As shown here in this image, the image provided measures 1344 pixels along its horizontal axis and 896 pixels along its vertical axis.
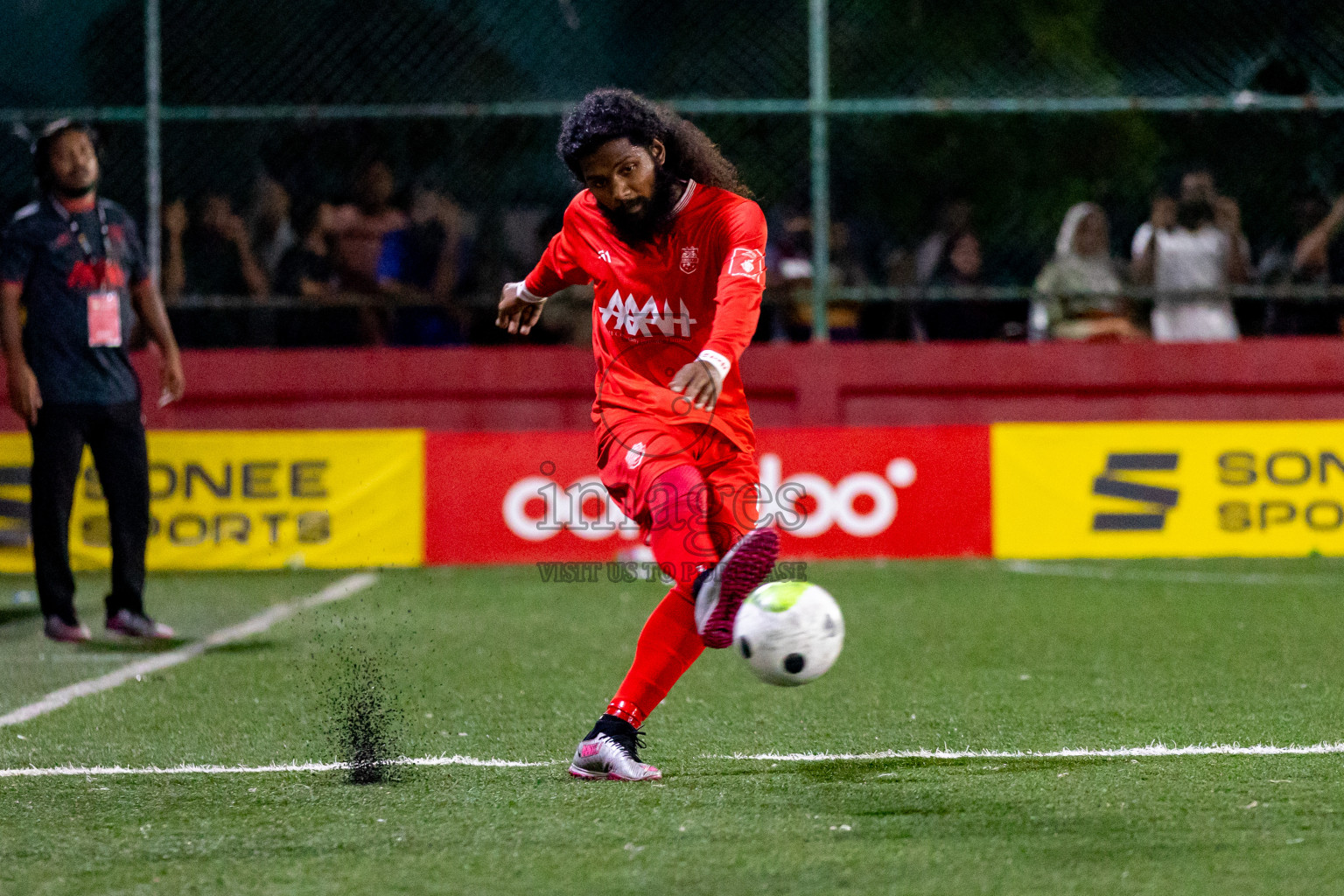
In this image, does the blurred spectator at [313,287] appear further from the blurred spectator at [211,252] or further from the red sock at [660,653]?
the red sock at [660,653]

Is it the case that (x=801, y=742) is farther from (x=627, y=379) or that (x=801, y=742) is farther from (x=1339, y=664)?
(x=1339, y=664)

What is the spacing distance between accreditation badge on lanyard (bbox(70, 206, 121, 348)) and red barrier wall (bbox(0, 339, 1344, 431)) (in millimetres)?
3891

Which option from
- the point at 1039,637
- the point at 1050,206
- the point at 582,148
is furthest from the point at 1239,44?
the point at 582,148

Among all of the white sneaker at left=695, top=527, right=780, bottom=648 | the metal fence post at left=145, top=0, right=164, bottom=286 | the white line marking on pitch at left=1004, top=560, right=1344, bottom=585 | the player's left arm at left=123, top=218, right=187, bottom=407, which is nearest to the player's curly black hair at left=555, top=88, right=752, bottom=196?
the white sneaker at left=695, top=527, right=780, bottom=648

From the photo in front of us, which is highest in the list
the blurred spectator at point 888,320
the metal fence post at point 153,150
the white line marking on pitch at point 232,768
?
the metal fence post at point 153,150

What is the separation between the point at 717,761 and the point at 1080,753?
107cm

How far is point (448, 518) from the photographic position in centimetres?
1077

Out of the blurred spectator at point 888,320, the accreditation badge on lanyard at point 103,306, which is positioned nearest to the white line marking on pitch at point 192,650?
the accreditation badge on lanyard at point 103,306

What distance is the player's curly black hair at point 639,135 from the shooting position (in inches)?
175

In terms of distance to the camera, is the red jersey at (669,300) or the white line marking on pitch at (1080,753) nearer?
the red jersey at (669,300)

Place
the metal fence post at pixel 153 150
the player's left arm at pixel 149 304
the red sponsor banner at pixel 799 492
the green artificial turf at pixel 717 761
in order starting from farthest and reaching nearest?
the metal fence post at pixel 153 150 → the red sponsor banner at pixel 799 492 → the player's left arm at pixel 149 304 → the green artificial turf at pixel 717 761

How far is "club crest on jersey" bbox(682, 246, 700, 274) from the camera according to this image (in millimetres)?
4621

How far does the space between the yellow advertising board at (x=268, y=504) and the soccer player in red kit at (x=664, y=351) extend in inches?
244

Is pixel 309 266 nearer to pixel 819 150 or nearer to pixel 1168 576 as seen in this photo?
pixel 819 150
